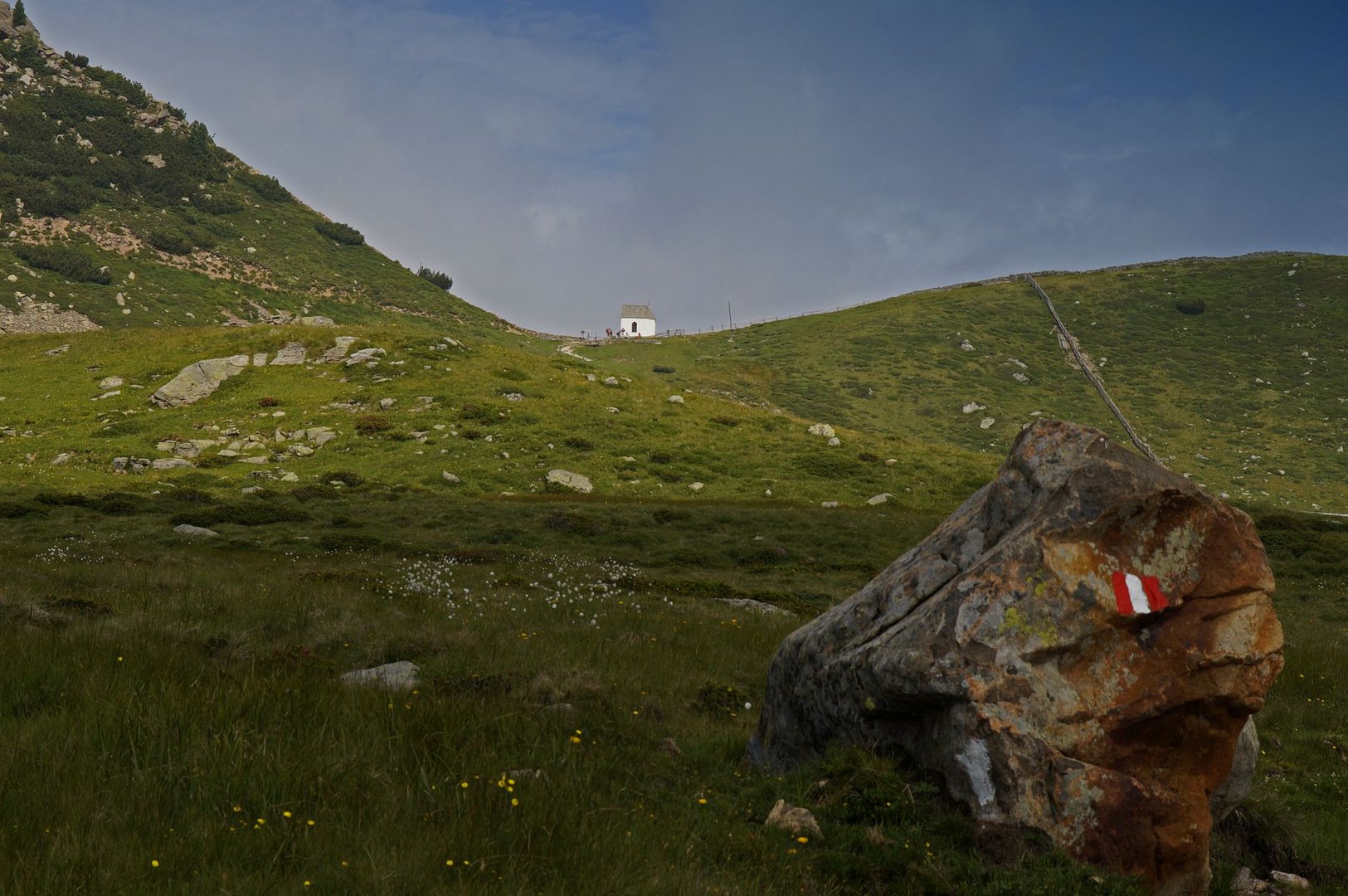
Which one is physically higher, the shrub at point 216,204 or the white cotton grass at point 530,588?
the shrub at point 216,204

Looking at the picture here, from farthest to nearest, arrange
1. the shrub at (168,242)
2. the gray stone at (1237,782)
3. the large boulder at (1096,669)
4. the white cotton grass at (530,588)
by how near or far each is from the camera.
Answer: the shrub at (168,242), the white cotton grass at (530,588), the gray stone at (1237,782), the large boulder at (1096,669)

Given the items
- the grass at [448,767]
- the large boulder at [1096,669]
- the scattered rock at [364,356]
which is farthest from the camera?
the scattered rock at [364,356]

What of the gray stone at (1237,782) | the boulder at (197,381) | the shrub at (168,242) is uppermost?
the shrub at (168,242)

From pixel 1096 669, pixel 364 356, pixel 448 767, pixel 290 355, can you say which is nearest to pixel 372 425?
pixel 364 356

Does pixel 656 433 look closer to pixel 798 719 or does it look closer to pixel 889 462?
pixel 889 462

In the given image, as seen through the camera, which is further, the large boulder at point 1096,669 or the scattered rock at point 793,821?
the scattered rock at point 793,821

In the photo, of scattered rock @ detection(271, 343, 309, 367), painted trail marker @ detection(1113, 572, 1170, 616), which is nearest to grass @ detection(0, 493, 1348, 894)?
painted trail marker @ detection(1113, 572, 1170, 616)

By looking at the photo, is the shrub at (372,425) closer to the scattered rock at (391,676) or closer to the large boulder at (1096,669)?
the scattered rock at (391,676)

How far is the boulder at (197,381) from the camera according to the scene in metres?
51.4

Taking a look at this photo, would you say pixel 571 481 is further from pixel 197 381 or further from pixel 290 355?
pixel 197 381

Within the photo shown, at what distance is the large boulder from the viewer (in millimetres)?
5875

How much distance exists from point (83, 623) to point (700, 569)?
2233cm

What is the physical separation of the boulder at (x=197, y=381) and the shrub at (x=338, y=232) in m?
93.4

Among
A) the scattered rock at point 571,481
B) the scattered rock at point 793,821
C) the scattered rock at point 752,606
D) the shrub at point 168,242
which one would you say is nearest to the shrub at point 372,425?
the scattered rock at point 571,481
